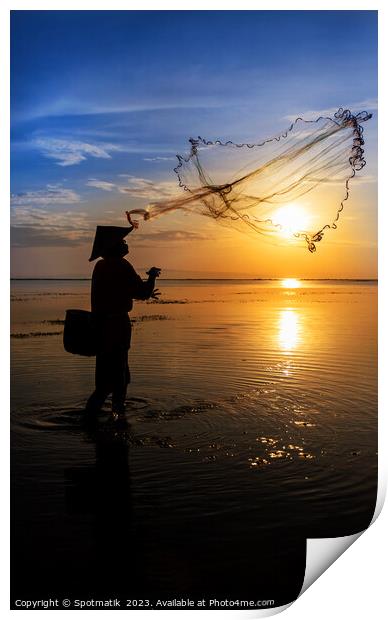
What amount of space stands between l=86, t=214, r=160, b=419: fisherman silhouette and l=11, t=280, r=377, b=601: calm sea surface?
45cm

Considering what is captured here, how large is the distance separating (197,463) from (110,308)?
2118 mm

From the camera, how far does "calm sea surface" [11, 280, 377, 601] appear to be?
16.0 feet

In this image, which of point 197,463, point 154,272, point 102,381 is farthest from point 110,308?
point 197,463

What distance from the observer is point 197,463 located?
247 inches

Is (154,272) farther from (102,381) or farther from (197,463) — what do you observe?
(197,463)

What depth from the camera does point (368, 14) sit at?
7152mm

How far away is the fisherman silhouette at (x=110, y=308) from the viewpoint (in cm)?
739

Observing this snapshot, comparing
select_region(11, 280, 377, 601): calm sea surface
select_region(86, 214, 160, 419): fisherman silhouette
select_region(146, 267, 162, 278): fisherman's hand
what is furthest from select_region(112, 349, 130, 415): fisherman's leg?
select_region(146, 267, 162, 278): fisherman's hand

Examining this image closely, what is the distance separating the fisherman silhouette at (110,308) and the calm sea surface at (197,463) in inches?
17.7

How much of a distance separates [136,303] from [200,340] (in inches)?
379

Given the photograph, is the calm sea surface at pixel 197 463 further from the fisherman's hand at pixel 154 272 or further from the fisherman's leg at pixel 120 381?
the fisherman's hand at pixel 154 272

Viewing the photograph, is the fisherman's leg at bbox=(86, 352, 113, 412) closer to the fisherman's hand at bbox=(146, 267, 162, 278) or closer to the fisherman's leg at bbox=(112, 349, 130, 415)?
the fisherman's leg at bbox=(112, 349, 130, 415)
